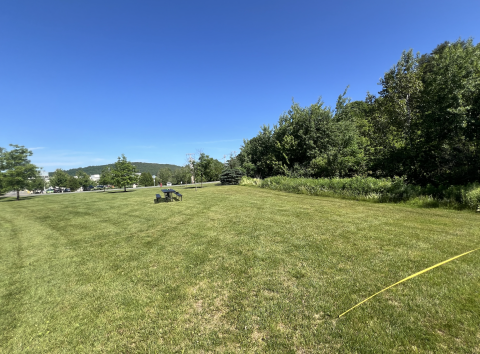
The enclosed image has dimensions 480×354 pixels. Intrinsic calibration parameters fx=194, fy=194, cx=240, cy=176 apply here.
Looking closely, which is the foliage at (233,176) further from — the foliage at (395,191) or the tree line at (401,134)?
the foliage at (395,191)

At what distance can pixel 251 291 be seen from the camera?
3.32 m

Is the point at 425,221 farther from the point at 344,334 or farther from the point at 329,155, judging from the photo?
the point at 329,155

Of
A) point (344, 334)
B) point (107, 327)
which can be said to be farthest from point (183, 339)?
point (344, 334)

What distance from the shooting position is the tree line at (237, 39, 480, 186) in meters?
8.95

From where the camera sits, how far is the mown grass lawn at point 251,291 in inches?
95.1

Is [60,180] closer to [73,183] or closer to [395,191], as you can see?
[73,183]

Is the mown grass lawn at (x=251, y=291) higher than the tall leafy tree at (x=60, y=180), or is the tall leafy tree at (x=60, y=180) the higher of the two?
the tall leafy tree at (x=60, y=180)

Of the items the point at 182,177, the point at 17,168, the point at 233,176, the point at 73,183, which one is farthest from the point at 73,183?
the point at 233,176

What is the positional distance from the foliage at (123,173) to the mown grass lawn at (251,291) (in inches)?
854

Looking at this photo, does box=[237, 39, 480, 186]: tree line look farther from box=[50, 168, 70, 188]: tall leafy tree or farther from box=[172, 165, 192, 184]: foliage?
box=[50, 168, 70, 188]: tall leafy tree

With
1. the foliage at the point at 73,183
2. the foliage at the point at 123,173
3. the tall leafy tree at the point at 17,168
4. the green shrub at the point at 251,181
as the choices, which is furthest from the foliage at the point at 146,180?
the green shrub at the point at 251,181

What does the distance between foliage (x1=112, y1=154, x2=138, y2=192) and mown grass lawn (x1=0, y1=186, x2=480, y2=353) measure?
71.2ft

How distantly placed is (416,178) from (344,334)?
43.4ft

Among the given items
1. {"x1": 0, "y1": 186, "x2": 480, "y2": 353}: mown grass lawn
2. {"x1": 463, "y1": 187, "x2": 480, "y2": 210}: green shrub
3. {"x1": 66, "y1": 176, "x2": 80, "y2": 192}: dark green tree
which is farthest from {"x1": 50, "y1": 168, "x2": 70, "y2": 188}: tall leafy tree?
{"x1": 463, "y1": 187, "x2": 480, "y2": 210}: green shrub
